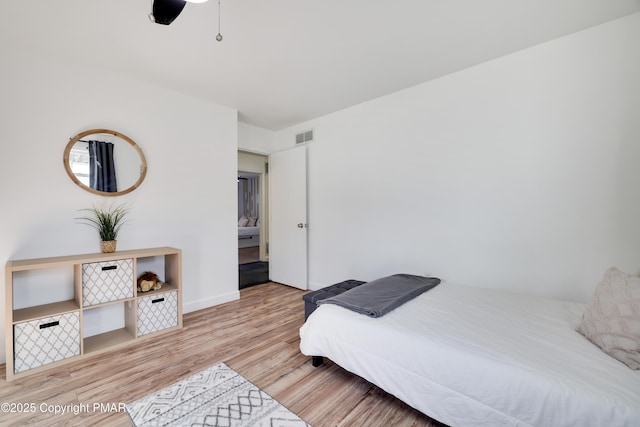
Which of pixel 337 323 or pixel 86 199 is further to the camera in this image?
pixel 86 199

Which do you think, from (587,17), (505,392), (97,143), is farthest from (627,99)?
(97,143)

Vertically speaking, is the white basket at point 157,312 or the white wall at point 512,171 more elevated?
the white wall at point 512,171

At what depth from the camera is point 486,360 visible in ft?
4.05

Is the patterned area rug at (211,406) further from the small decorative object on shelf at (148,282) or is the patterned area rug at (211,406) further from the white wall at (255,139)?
the white wall at (255,139)

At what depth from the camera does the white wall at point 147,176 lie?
2111 millimetres

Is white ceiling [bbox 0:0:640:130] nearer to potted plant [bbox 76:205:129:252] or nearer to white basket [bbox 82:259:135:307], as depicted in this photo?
potted plant [bbox 76:205:129:252]

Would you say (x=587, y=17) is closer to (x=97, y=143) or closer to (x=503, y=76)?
(x=503, y=76)

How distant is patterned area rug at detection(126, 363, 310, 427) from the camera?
4.81ft

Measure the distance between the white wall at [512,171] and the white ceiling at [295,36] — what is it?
0.25 metres

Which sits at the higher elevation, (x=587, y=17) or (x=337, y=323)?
(x=587, y=17)

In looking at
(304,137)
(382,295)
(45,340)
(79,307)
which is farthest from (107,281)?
(304,137)

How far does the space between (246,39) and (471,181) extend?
92.5 inches

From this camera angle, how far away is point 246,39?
6.65 ft

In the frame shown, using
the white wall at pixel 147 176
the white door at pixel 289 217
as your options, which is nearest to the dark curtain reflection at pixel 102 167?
the white wall at pixel 147 176
